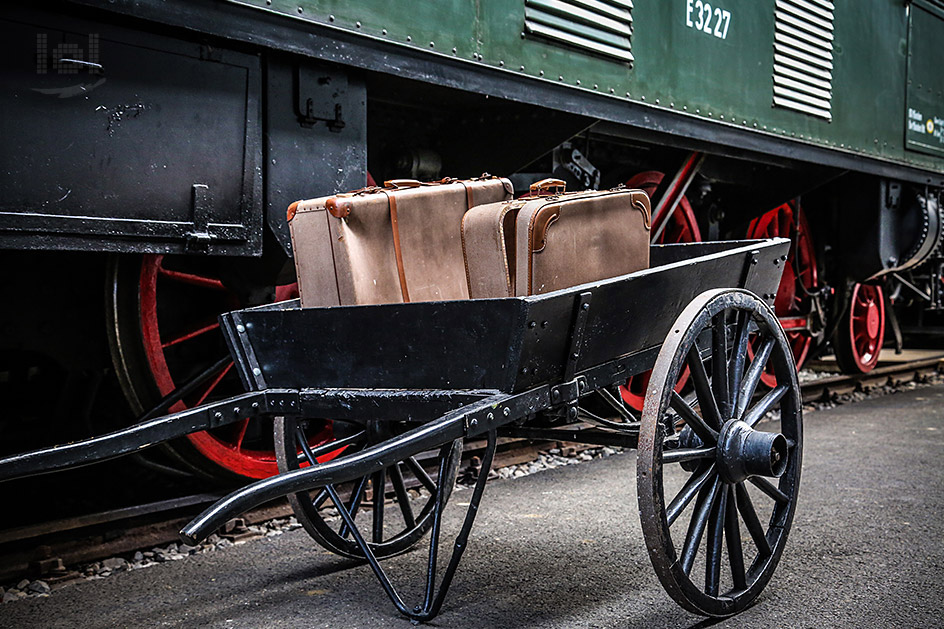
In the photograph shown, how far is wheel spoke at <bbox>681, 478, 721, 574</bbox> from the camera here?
2264 millimetres

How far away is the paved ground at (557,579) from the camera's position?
2.48 metres

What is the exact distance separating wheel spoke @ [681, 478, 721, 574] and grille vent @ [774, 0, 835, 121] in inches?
147

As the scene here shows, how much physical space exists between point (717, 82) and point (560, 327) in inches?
128

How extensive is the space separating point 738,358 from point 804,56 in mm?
3879

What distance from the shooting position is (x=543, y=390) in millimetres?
2230

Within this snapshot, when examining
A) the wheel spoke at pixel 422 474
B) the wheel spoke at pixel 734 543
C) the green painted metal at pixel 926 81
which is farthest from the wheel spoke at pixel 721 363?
the green painted metal at pixel 926 81

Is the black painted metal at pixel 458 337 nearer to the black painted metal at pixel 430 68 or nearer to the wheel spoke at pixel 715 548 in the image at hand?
the wheel spoke at pixel 715 548

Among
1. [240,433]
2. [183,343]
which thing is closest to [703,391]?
[240,433]

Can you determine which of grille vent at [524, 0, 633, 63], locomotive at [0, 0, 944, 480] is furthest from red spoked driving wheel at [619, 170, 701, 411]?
grille vent at [524, 0, 633, 63]

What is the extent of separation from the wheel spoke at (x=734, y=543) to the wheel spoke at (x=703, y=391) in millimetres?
203

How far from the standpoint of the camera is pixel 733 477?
94.6 inches

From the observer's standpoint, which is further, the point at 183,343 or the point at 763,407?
the point at 183,343

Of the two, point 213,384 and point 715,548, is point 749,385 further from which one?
point 213,384

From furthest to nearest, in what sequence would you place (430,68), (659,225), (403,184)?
(659,225) < (430,68) < (403,184)
